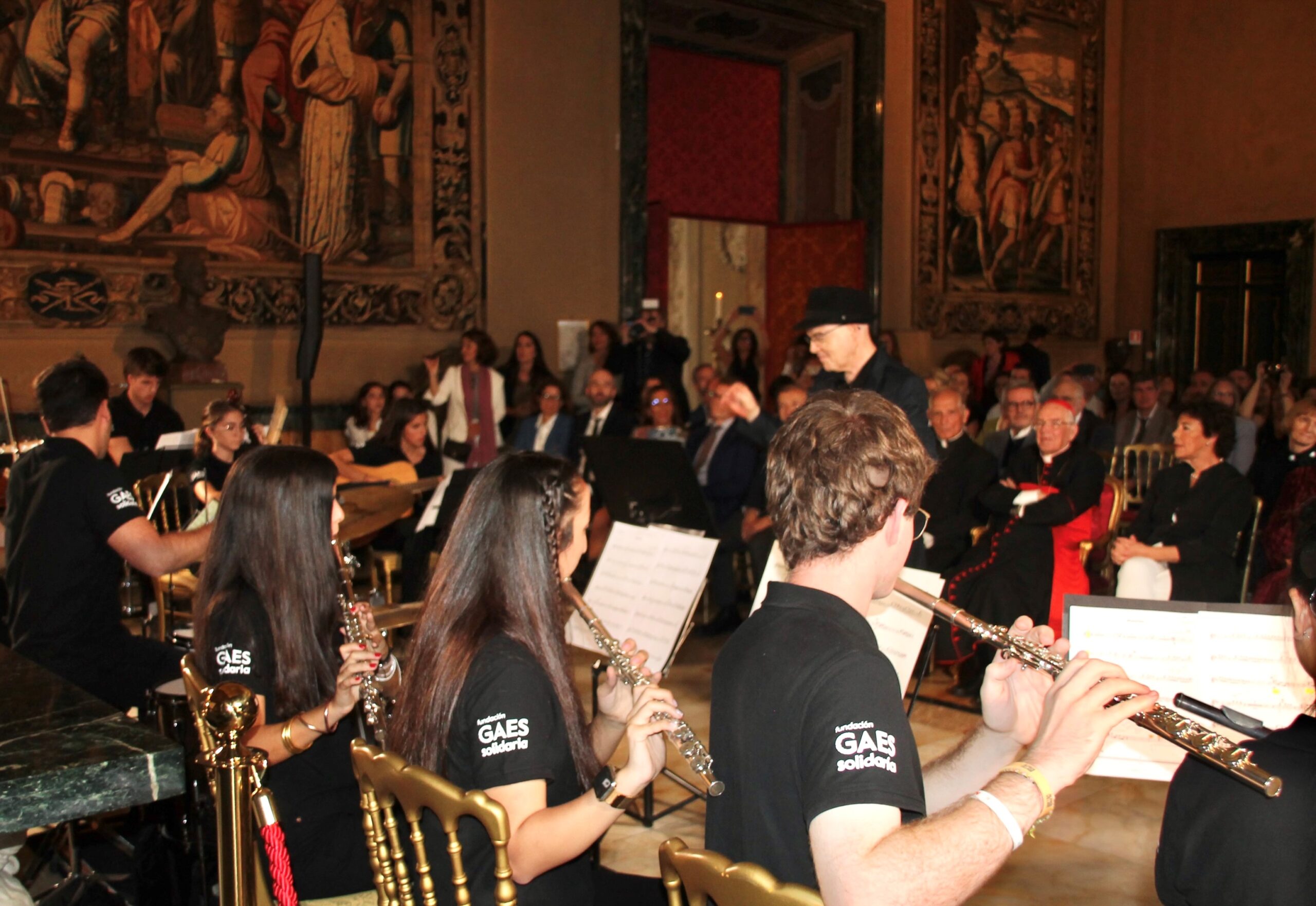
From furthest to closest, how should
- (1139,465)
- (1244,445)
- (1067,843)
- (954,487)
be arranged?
(1244,445), (1139,465), (954,487), (1067,843)

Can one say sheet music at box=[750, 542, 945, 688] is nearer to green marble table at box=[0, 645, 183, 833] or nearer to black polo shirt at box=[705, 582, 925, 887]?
black polo shirt at box=[705, 582, 925, 887]

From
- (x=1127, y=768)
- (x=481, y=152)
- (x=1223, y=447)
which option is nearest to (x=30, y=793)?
(x=1127, y=768)

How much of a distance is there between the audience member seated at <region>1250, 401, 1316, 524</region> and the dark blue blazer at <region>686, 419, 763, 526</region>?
2478 millimetres

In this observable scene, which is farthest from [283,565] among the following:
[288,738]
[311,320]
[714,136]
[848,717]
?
[714,136]

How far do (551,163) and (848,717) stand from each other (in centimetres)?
833

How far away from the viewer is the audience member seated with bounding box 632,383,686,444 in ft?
21.3

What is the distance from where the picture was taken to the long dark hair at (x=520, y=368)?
8.38 m

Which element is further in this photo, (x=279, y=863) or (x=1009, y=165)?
(x=1009, y=165)

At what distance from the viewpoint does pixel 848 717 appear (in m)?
1.26

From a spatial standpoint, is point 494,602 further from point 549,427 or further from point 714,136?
point 714,136

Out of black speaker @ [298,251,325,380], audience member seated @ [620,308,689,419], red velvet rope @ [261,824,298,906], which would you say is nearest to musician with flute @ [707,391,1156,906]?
red velvet rope @ [261,824,298,906]

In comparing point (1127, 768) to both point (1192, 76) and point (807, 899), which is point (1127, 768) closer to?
point (807, 899)

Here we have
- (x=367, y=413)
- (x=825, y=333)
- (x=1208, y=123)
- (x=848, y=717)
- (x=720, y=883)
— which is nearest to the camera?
(x=720, y=883)

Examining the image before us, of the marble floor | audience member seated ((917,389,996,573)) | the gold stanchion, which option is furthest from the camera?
audience member seated ((917,389,996,573))
